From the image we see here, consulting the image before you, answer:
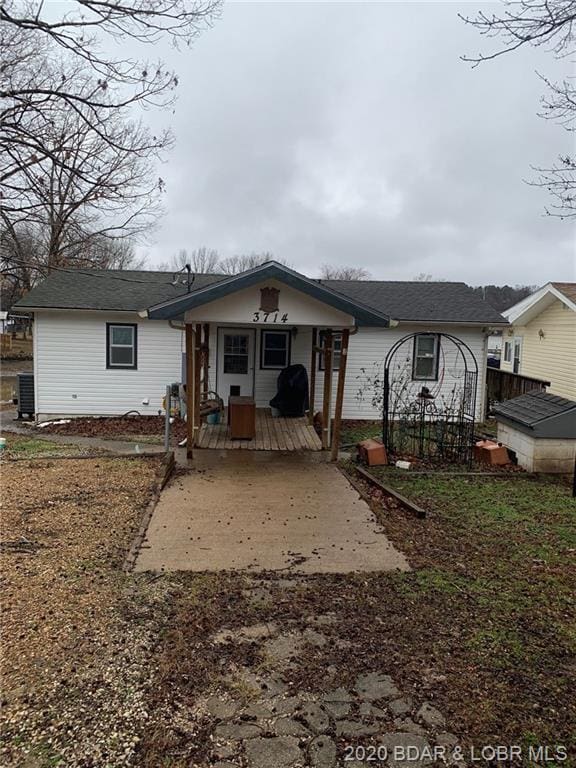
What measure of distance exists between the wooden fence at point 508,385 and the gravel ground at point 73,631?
11414 mm

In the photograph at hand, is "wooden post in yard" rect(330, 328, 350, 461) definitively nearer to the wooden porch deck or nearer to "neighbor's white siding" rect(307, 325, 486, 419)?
the wooden porch deck

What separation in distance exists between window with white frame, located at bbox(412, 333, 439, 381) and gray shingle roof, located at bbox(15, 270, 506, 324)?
74 centimetres

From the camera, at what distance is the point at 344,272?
225 feet

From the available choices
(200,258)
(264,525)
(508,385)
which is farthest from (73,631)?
(200,258)

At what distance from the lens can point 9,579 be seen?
3904 mm

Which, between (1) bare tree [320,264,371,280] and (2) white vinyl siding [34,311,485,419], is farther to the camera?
(1) bare tree [320,264,371,280]

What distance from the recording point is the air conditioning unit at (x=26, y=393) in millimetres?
13367

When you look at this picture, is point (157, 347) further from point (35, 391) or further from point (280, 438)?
point (280, 438)

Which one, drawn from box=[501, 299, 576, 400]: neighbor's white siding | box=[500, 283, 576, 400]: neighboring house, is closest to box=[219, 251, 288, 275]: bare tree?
box=[500, 283, 576, 400]: neighboring house

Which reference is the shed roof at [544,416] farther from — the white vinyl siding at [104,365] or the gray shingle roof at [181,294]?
the white vinyl siding at [104,365]

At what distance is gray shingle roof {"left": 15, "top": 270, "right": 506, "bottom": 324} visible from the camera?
13211mm

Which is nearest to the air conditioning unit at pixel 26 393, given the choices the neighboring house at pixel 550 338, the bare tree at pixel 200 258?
the neighboring house at pixel 550 338

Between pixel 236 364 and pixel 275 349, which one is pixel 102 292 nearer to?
pixel 236 364

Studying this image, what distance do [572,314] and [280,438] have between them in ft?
38.4
